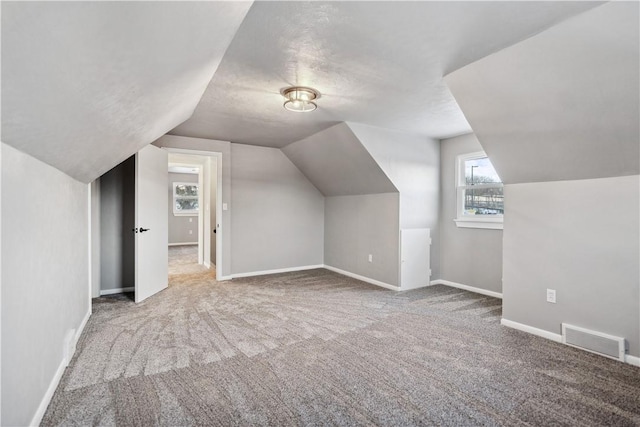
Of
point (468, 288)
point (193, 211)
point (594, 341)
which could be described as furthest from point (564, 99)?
point (193, 211)

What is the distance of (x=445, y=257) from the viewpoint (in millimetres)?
4938

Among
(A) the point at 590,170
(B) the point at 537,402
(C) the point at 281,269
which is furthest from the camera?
(C) the point at 281,269

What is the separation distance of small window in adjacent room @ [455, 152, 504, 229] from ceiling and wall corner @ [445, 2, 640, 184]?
1.35m

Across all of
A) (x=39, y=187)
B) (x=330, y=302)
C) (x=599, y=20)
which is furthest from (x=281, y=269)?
(x=599, y=20)

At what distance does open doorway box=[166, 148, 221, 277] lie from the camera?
598 cm

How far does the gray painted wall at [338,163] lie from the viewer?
436 cm

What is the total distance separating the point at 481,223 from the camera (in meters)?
4.40

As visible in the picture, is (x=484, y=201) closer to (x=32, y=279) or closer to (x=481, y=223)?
(x=481, y=223)

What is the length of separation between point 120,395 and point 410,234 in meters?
3.74

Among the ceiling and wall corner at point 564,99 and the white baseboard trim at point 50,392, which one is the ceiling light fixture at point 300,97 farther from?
the white baseboard trim at point 50,392

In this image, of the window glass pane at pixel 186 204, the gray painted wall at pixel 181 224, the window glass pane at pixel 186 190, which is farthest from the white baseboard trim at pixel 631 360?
the window glass pane at pixel 186 190

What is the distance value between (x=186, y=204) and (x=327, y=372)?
922 centimetres

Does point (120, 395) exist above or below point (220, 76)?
below

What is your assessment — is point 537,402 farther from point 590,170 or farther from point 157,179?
point 157,179
